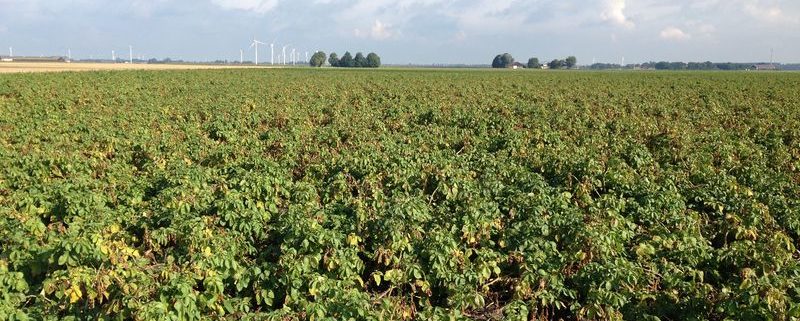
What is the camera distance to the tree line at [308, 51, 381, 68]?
554ft

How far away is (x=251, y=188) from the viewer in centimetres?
859

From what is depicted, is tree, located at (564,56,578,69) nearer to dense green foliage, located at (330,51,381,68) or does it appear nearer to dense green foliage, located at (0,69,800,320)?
dense green foliage, located at (330,51,381,68)

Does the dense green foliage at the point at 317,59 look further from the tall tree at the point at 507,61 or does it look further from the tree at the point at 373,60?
the tall tree at the point at 507,61

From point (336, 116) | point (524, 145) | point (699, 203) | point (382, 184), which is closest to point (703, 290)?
point (699, 203)

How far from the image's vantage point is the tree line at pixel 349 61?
16888 centimetres

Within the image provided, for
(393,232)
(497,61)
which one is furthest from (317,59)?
A: (393,232)

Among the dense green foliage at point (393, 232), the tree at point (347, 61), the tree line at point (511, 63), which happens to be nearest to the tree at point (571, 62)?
the tree line at point (511, 63)

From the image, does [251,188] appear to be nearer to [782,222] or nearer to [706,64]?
[782,222]

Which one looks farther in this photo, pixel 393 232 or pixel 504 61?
pixel 504 61

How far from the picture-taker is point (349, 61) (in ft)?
570

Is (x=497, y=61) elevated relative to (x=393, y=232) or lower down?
elevated

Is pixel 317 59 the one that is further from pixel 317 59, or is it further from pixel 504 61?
pixel 504 61

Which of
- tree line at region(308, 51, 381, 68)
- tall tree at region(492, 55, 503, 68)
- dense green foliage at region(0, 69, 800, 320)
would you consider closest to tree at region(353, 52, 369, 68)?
tree line at region(308, 51, 381, 68)

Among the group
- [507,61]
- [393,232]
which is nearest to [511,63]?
[507,61]
